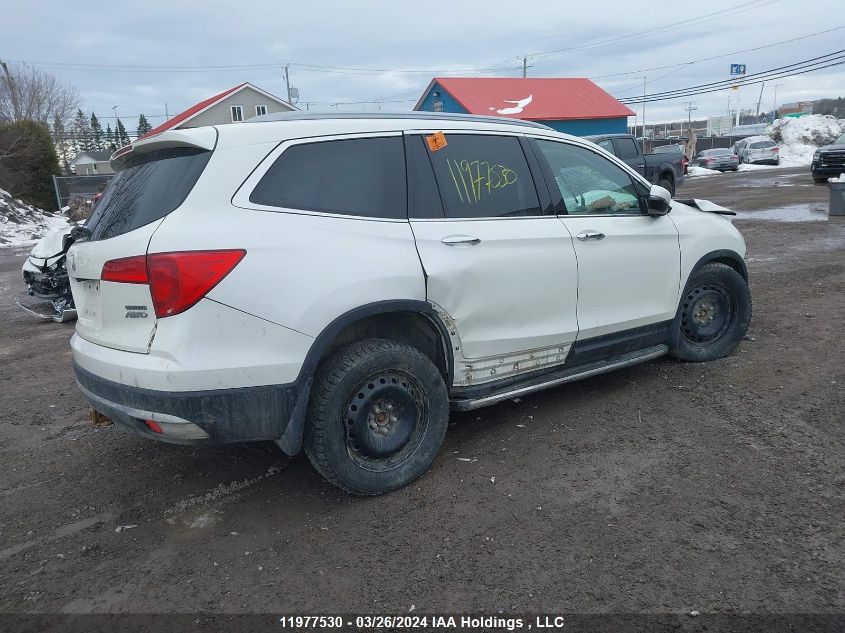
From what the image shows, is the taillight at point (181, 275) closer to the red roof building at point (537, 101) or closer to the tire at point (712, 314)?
the tire at point (712, 314)

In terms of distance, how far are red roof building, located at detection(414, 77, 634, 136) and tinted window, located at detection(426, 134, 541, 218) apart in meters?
32.7

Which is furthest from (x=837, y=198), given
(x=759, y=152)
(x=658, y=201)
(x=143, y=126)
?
(x=143, y=126)

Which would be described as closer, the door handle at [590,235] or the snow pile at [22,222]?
the door handle at [590,235]

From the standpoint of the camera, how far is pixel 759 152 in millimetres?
39906

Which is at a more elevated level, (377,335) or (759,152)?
(759,152)

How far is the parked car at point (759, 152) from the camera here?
3944cm

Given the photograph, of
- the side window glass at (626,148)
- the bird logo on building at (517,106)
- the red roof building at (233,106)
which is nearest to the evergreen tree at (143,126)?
the red roof building at (233,106)

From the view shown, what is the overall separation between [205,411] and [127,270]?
2.40 feet

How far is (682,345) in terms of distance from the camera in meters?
4.96

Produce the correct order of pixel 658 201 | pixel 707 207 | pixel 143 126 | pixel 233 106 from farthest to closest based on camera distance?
pixel 143 126, pixel 233 106, pixel 707 207, pixel 658 201

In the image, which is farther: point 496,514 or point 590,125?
point 590,125

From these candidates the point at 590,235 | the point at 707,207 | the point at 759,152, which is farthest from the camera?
the point at 759,152

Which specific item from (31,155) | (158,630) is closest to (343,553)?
(158,630)

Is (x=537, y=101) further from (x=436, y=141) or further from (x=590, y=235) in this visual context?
(x=436, y=141)
